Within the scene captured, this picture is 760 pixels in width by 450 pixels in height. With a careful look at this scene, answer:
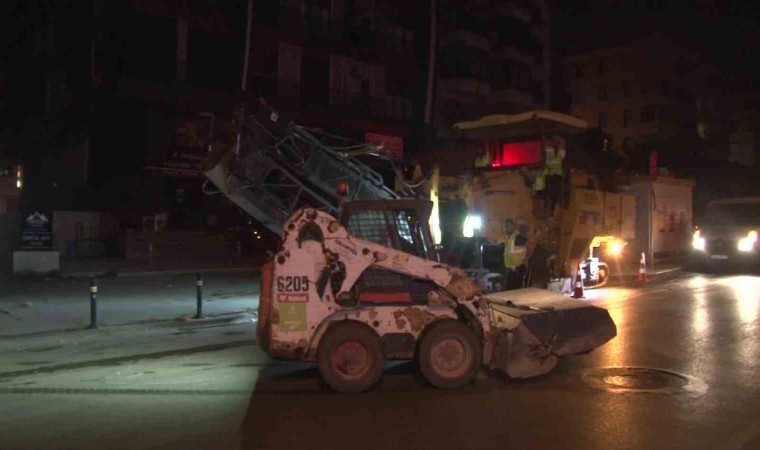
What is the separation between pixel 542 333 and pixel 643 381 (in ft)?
4.17

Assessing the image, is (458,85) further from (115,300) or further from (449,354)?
(449,354)

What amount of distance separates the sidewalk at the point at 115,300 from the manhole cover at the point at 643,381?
26.9 feet

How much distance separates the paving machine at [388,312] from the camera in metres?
7.86

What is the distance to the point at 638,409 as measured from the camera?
7.20 meters

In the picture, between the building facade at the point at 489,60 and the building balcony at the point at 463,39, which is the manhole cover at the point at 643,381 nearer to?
the building facade at the point at 489,60

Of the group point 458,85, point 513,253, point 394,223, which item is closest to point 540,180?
point 513,253

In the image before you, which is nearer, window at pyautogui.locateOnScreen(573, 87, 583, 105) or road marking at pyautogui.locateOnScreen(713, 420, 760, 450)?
road marking at pyautogui.locateOnScreen(713, 420, 760, 450)

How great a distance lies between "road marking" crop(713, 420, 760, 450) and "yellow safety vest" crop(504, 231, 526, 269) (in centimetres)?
702

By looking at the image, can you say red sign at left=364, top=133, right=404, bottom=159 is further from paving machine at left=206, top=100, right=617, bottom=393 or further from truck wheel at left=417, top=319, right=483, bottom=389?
truck wheel at left=417, top=319, right=483, bottom=389

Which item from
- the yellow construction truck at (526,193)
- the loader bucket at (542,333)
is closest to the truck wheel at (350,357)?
the loader bucket at (542,333)

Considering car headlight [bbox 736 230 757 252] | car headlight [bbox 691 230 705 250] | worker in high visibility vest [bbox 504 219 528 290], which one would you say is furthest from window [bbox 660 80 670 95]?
worker in high visibility vest [bbox 504 219 528 290]

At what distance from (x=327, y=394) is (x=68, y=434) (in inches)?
103

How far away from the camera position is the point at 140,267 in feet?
79.0

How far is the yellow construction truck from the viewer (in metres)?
14.0
